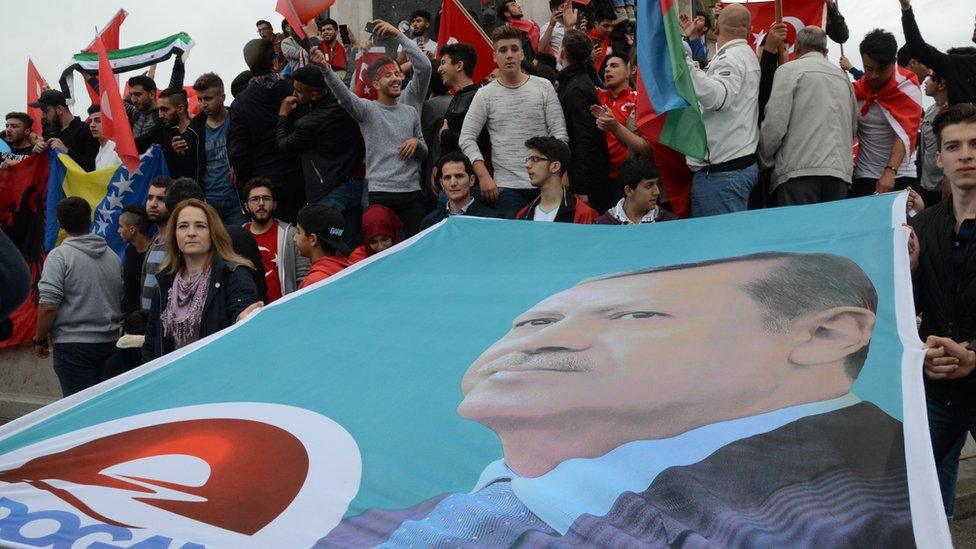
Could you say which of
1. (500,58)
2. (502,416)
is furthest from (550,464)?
(500,58)

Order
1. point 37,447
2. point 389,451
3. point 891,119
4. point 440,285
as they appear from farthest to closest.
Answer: point 891,119
point 440,285
point 37,447
point 389,451

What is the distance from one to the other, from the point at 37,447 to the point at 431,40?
26.7 ft

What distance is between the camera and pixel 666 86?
605 centimetres

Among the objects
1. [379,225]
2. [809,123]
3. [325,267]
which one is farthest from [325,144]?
[809,123]

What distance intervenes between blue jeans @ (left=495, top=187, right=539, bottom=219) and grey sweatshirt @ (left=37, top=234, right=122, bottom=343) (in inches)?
107

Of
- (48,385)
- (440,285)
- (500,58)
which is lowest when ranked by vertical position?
(48,385)

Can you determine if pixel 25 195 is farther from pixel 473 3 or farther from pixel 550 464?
pixel 550 464

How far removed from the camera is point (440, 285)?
192 inches

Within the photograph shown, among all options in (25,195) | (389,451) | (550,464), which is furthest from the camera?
(25,195)

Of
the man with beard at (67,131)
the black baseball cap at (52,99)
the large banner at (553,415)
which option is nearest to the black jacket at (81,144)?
the man with beard at (67,131)

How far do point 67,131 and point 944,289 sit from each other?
9072 millimetres

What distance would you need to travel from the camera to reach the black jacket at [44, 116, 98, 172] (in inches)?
415

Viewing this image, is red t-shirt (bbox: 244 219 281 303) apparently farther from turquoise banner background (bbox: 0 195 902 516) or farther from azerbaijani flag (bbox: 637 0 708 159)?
azerbaijani flag (bbox: 637 0 708 159)

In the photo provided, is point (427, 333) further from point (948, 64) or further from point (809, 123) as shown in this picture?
point (948, 64)
